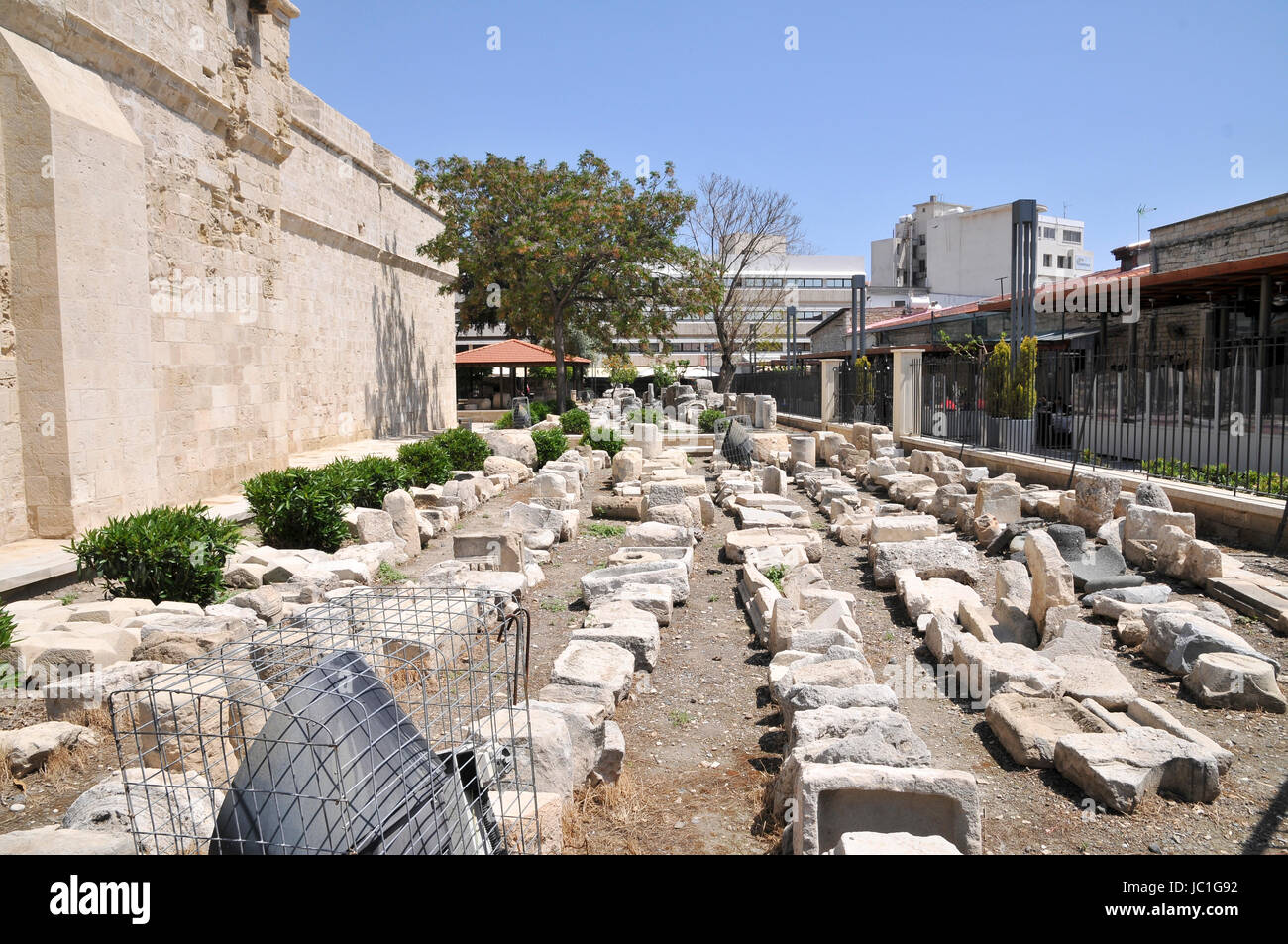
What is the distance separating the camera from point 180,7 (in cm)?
958

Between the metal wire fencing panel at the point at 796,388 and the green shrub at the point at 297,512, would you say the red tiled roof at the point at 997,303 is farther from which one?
the green shrub at the point at 297,512

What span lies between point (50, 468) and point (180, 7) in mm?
5493

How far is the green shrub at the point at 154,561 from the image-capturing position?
646cm

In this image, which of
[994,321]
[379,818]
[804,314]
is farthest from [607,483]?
[804,314]

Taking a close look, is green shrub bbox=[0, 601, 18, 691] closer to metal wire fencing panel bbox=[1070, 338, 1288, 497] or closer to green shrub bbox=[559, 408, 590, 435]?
metal wire fencing panel bbox=[1070, 338, 1288, 497]

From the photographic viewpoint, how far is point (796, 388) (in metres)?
26.1

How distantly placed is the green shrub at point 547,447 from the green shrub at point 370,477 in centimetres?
524

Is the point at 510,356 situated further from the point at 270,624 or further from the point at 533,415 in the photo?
the point at 270,624

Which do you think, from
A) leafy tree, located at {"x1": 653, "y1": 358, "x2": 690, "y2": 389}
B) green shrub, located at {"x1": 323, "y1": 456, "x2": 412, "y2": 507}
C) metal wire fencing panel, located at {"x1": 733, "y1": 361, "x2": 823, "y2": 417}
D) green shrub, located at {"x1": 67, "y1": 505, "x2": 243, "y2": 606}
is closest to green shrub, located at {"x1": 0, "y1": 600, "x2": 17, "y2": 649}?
green shrub, located at {"x1": 67, "y1": 505, "x2": 243, "y2": 606}

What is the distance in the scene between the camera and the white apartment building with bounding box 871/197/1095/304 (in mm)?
41125

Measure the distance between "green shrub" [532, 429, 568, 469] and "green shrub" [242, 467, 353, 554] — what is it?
761 centimetres

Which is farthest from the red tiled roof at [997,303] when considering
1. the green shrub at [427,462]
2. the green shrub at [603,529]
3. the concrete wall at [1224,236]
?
the green shrub at [427,462]

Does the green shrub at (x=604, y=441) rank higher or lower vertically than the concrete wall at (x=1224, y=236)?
lower
